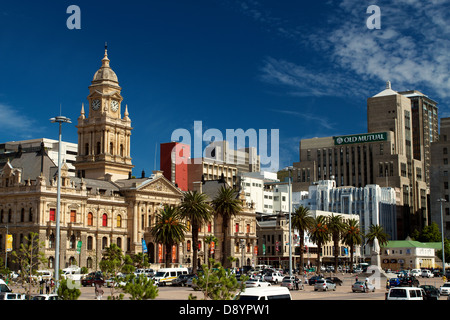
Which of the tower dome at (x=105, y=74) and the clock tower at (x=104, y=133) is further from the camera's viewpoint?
the tower dome at (x=105, y=74)

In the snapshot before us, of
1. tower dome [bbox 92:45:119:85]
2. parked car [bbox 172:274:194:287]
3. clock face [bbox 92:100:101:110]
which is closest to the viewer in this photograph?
parked car [bbox 172:274:194:287]

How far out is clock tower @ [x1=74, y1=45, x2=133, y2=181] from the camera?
5197 inches

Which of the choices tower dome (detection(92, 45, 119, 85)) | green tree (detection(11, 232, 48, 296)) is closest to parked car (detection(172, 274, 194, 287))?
green tree (detection(11, 232, 48, 296))

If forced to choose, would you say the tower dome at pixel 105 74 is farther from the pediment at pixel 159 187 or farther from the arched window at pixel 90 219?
the arched window at pixel 90 219

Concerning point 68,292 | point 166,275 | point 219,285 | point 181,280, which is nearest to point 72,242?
point 166,275

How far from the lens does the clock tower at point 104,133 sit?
132000 mm

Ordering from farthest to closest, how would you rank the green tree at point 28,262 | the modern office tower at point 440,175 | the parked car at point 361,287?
the modern office tower at point 440,175, the parked car at point 361,287, the green tree at point 28,262

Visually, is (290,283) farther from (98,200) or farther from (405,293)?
(98,200)

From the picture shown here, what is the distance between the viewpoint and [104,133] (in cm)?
13225

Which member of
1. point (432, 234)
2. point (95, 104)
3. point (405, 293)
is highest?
point (95, 104)

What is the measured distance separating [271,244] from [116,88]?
5820 cm

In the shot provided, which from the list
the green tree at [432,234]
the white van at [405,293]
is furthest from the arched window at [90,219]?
the green tree at [432,234]

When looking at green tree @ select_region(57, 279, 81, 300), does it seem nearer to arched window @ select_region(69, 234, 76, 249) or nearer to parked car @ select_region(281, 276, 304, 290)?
parked car @ select_region(281, 276, 304, 290)
